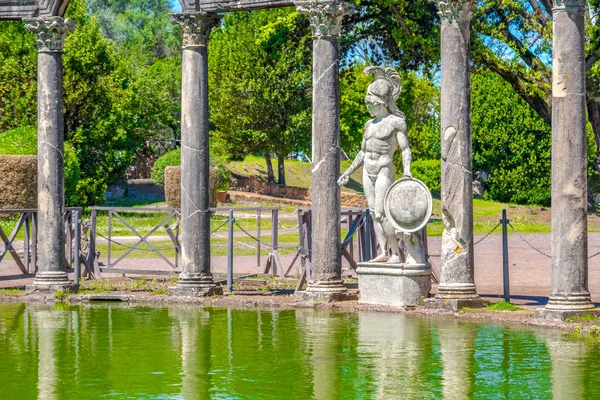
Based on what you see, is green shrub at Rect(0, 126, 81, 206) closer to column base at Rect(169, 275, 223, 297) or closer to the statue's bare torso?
column base at Rect(169, 275, 223, 297)

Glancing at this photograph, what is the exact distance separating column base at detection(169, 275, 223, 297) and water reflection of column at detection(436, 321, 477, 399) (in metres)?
4.44

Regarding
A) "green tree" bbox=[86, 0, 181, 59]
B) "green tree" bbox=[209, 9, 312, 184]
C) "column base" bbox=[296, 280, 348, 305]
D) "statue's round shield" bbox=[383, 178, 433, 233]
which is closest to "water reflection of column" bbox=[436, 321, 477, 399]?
"statue's round shield" bbox=[383, 178, 433, 233]

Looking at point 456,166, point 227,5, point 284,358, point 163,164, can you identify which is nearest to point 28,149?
point 163,164

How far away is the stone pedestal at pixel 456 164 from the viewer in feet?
50.4

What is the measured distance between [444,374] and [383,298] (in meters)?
5.00

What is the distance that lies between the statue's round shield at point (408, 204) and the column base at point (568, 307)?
228cm

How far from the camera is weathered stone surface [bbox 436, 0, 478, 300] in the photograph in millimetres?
15367

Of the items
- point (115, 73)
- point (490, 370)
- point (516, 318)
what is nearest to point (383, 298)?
point (516, 318)

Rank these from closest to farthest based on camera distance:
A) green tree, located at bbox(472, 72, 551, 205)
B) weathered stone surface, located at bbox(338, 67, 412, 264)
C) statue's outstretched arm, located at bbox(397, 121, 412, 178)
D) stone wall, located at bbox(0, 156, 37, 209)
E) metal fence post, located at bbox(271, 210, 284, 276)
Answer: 1. statue's outstretched arm, located at bbox(397, 121, 412, 178)
2. weathered stone surface, located at bbox(338, 67, 412, 264)
3. metal fence post, located at bbox(271, 210, 284, 276)
4. stone wall, located at bbox(0, 156, 37, 209)
5. green tree, located at bbox(472, 72, 551, 205)

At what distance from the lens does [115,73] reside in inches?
1784

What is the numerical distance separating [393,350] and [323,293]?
4.19 m

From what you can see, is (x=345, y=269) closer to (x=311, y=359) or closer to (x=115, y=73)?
(x=311, y=359)

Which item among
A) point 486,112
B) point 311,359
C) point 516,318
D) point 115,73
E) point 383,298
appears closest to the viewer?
point 311,359

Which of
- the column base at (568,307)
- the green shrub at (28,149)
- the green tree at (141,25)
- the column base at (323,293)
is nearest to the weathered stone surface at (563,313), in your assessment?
the column base at (568,307)
